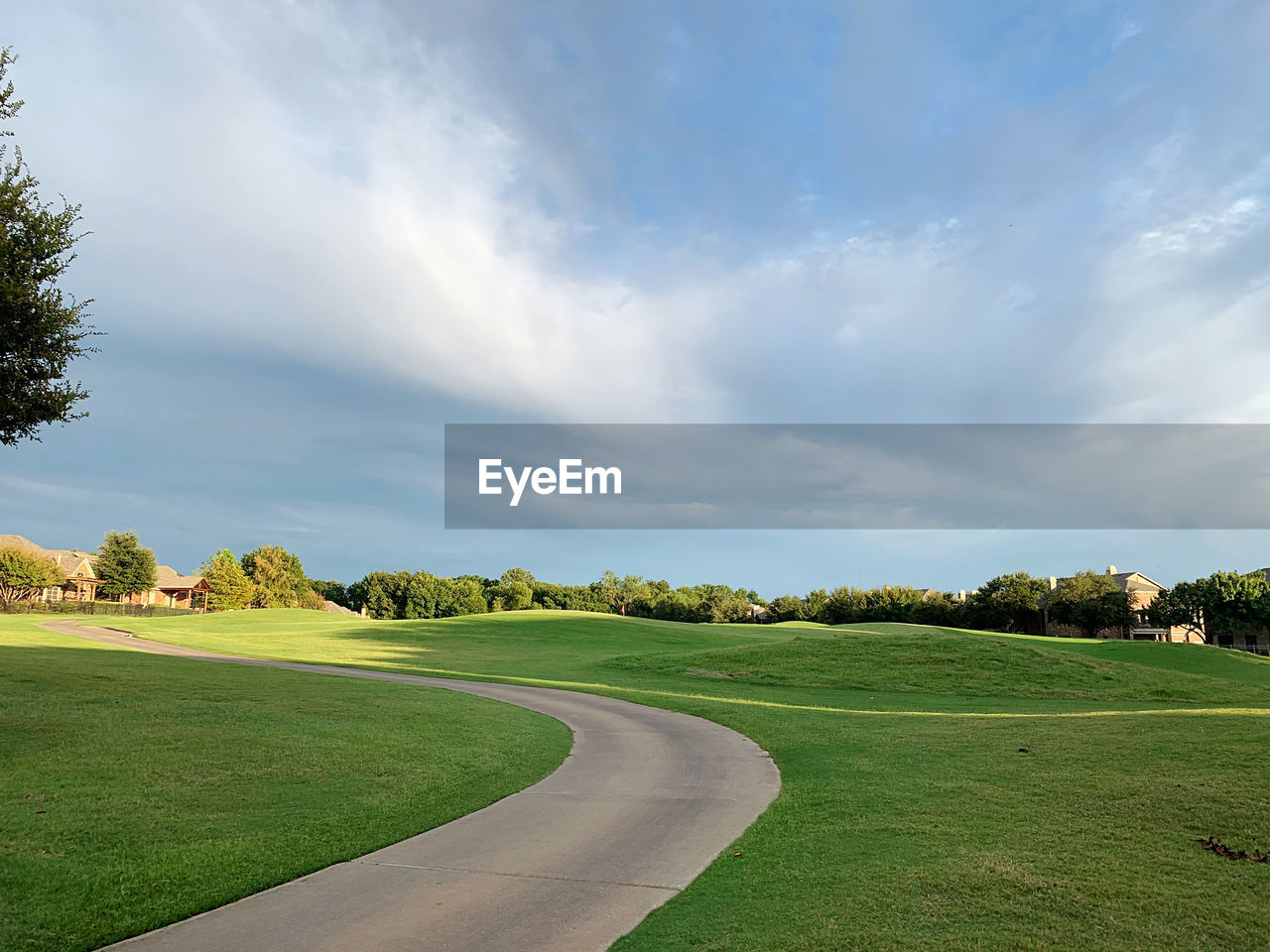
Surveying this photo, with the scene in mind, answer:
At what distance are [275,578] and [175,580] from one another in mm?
20359

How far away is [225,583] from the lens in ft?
306

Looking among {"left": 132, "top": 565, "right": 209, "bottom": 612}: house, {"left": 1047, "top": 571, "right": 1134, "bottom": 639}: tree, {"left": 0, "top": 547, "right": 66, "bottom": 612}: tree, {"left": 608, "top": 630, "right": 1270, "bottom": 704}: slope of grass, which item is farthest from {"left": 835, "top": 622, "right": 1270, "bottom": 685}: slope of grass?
{"left": 132, "top": 565, "right": 209, "bottom": 612}: house

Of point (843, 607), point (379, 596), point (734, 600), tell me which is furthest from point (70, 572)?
point (843, 607)

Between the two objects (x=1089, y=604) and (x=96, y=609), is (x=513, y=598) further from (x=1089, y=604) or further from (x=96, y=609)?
(x=1089, y=604)

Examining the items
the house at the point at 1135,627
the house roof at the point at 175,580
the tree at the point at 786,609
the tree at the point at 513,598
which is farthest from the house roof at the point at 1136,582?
the house roof at the point at 175,580

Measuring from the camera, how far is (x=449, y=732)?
14.9m

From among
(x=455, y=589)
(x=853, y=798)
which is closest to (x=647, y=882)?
(x=853, y=798)

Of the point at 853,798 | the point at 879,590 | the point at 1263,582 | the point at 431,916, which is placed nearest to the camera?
the point at 431,916

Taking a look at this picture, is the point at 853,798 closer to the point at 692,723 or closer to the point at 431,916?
the point at 431,916

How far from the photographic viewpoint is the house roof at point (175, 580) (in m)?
108

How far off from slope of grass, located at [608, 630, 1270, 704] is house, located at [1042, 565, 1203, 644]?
4990cm

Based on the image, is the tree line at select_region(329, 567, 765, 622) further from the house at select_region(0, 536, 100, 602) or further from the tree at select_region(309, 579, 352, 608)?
the house at select_region(0, 536, 100, 602)

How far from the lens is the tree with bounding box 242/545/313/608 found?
10061cm

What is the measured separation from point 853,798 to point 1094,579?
8617cm
